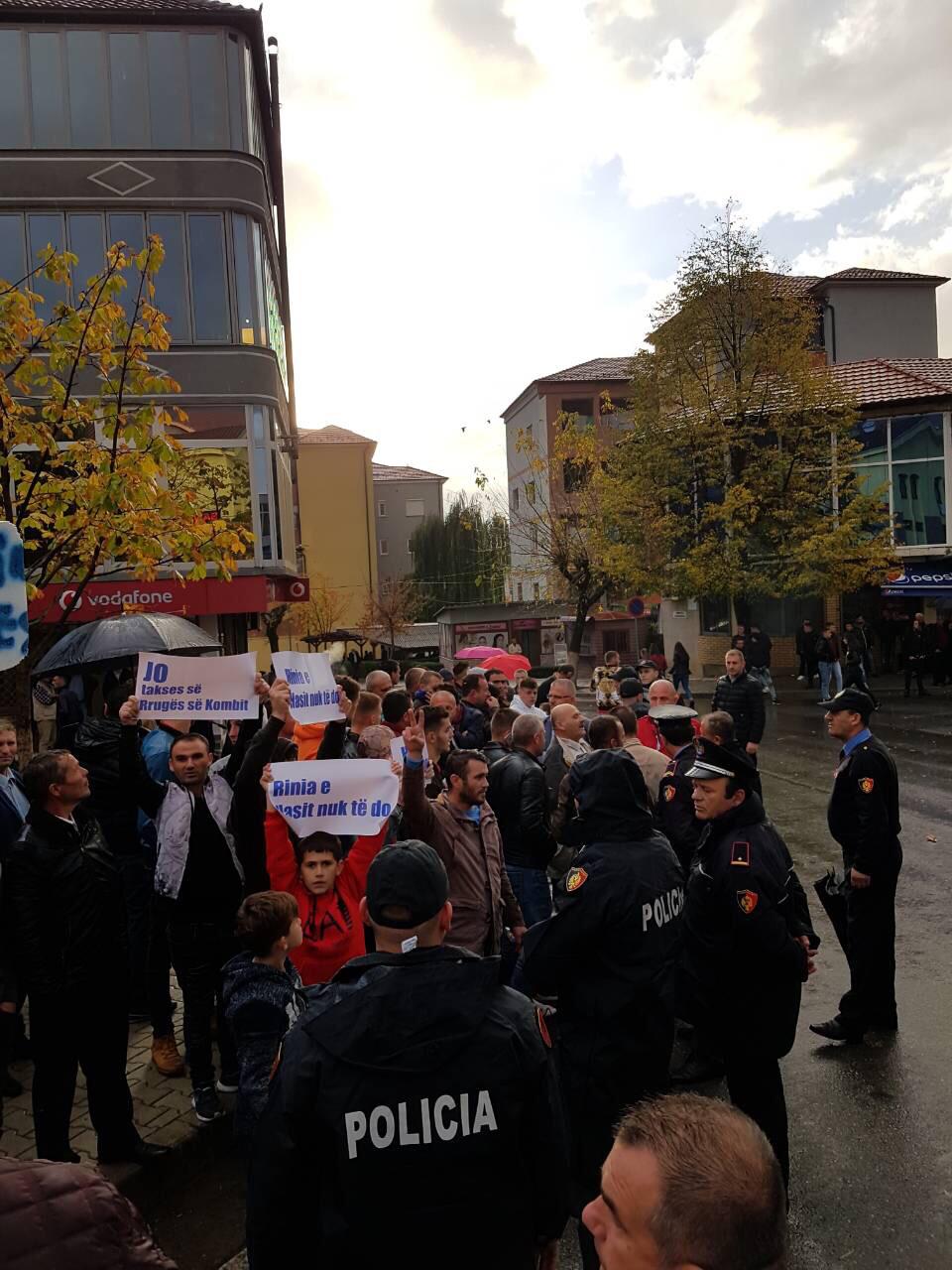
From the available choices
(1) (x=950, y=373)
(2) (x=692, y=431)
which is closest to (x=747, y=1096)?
(2) (x=692, y=431)

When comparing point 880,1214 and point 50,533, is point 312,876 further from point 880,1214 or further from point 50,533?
point 50,533

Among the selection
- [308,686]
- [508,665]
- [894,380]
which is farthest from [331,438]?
[308,686]

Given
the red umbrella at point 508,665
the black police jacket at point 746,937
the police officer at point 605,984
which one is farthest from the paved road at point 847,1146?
the red umbrella at point 508,665

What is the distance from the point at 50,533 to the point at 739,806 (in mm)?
6943

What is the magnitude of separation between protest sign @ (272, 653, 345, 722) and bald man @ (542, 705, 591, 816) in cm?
170

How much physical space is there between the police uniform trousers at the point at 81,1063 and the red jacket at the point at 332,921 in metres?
0.86

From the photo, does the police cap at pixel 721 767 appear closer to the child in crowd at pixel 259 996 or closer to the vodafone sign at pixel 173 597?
the child in crowd at pixel 259 996

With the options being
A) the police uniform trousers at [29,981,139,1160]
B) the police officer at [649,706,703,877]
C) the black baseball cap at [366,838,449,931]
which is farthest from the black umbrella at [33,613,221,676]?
the black baseball cap at [366,838,449,931]

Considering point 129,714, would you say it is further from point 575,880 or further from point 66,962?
point 575,880

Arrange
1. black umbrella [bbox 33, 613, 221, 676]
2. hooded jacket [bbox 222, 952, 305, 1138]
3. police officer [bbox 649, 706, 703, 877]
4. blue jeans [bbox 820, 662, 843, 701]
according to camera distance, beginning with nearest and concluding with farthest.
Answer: hooded jacket [bbox 222, 952, 305, 1138] < police officer [bbox 649, 706, 703, 877] < black umbrella [bbox 33, 613, 221, 676] < blue jeans [bbox 820, 662, 843, 701]

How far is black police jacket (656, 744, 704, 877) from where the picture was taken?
5898 millimetres

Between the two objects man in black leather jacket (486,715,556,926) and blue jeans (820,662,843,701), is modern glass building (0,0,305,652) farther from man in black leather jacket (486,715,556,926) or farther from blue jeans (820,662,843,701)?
man in black leather jacket (486,715,556,926)

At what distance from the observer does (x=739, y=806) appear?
4008mm

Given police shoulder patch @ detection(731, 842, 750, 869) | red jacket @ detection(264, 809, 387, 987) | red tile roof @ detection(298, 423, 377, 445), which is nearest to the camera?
police shoulder patch @ detection(731, 842, 750, 869)
